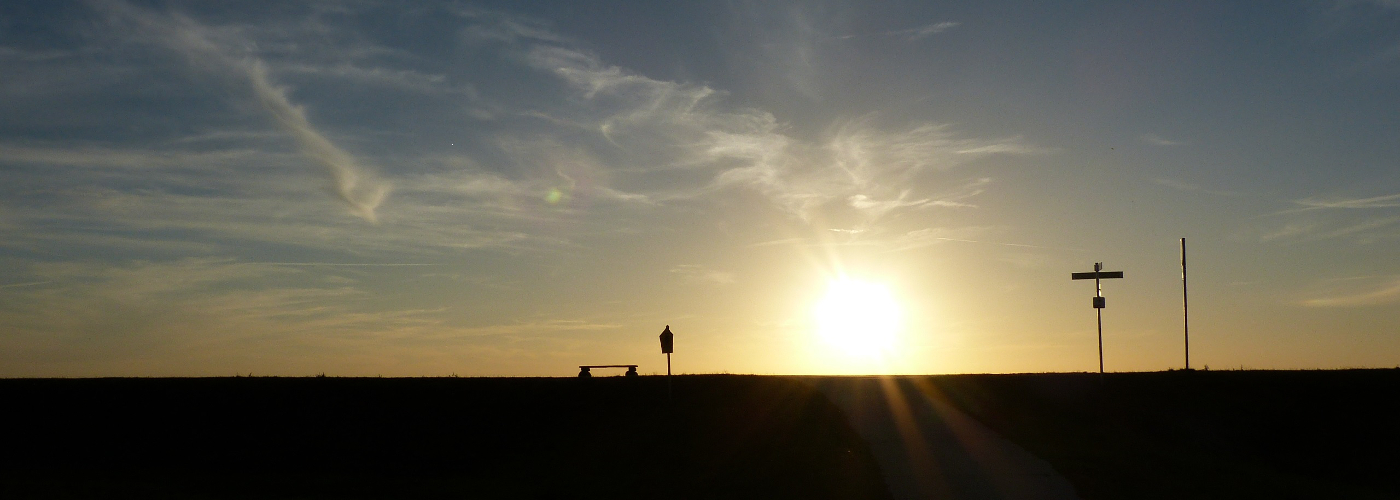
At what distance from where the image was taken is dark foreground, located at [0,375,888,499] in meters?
21.7

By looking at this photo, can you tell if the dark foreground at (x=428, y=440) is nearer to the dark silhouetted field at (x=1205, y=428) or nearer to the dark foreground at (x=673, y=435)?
the dark foreground at (x=673, y=435)

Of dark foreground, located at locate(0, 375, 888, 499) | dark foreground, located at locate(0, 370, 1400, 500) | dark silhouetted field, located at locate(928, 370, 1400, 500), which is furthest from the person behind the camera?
dark foreground, located at locate(0, 375, 888, 499)

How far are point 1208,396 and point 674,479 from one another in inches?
704

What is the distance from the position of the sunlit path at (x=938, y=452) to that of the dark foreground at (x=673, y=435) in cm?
15

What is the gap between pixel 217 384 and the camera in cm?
3375

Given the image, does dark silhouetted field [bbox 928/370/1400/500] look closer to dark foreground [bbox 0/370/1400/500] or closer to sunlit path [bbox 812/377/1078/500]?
dark foreground [bbox 0/370/1400/500]

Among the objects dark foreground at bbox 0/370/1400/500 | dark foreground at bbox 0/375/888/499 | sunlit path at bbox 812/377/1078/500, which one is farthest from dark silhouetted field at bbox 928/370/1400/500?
dark foreground at bbox 0/375/888/499

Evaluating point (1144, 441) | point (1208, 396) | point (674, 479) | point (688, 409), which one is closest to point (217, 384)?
point (688, 409)

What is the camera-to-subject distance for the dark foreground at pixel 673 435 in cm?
2145

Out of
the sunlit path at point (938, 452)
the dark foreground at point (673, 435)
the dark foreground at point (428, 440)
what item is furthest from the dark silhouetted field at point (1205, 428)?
the dark foreground at point (428, 440)

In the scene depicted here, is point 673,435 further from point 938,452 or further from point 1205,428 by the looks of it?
point 1205,428

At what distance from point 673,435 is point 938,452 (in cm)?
728

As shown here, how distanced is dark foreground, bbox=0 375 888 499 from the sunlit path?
2.18 feet

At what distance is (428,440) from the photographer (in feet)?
91.9
